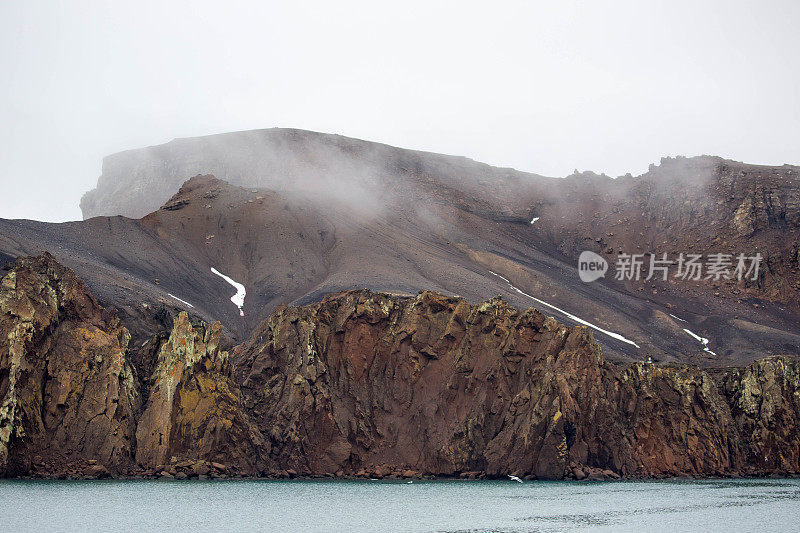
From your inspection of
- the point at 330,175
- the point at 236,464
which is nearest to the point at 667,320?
the point at 330,175

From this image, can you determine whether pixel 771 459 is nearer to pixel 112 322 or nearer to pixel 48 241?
pixel 112 322

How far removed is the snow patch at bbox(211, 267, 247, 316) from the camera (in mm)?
126719

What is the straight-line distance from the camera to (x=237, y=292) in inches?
5172

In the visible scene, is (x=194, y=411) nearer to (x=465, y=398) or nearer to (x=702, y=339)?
(x=465, y=398)

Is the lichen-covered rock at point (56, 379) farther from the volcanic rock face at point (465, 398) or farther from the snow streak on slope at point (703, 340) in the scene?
the snow streak on slope at point (703, 340)

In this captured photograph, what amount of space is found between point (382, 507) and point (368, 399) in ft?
97.7

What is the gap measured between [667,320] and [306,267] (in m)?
62.4

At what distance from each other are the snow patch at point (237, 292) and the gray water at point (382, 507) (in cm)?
5370

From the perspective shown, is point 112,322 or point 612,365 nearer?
point 112,322

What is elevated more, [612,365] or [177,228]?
[177,228]

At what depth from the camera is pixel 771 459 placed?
301 ft

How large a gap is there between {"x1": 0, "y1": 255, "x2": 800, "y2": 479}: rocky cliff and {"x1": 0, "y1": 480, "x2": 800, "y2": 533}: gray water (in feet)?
15.6

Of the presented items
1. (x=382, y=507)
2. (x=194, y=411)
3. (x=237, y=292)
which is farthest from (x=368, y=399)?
(x=237, y=292)

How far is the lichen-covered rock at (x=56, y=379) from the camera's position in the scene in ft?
218
